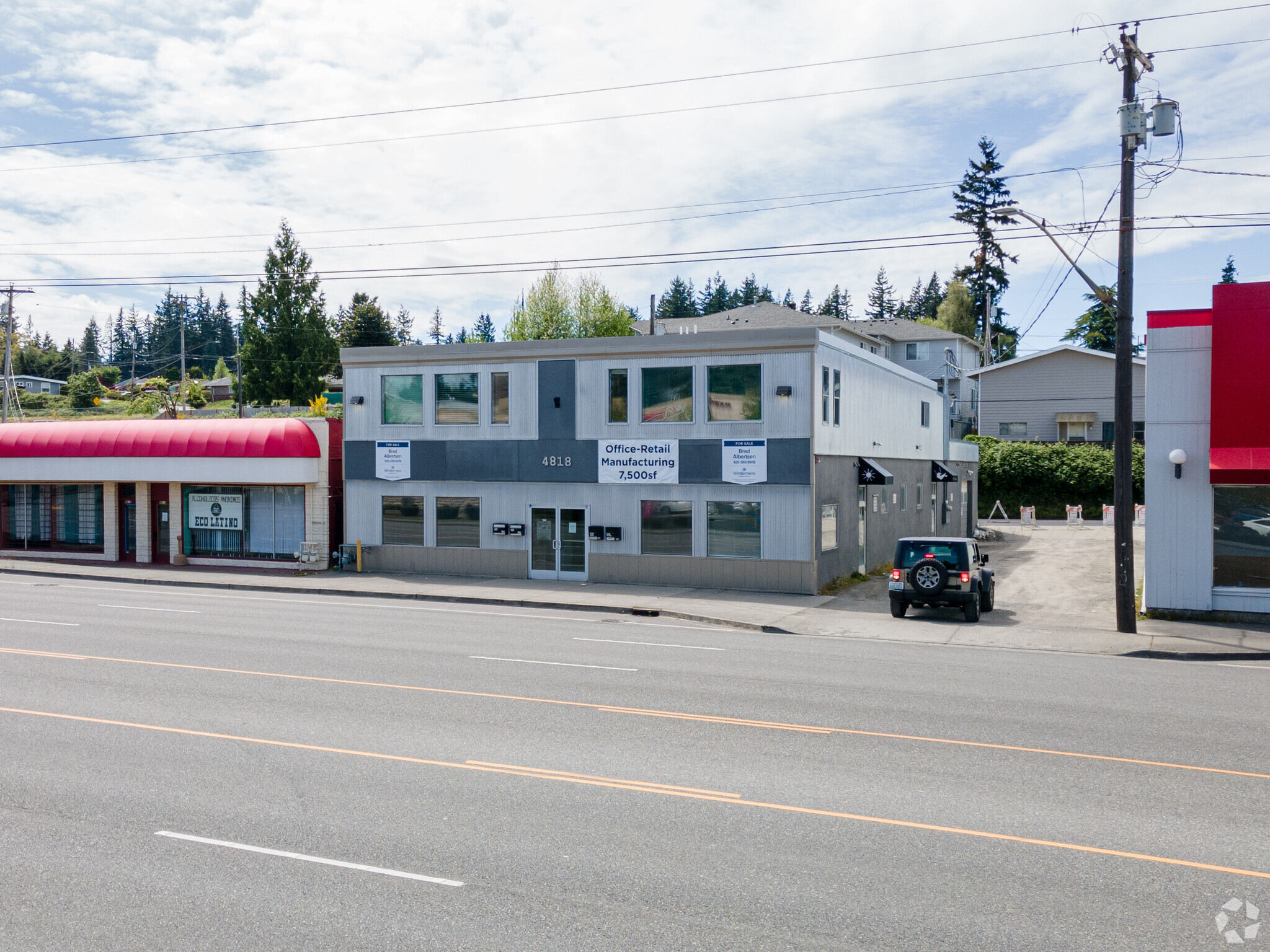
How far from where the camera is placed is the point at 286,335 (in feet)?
239

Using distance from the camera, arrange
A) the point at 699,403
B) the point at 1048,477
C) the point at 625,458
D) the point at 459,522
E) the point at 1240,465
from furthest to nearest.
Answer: the point at 1048,477 < the point at 459,522 < the point at 625,458 < the point at 699,403 < the point at 1240,465

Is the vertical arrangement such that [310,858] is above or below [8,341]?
below

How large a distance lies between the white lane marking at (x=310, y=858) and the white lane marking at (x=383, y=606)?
12.9 meters

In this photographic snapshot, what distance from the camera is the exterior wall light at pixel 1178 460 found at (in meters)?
19.4

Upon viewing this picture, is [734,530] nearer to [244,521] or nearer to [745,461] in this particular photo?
[745,461]

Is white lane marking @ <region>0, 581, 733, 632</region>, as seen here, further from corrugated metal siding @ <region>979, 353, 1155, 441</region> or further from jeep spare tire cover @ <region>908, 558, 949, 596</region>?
corrugated metal siding @ <region>979, 353, 1155, 441</region>

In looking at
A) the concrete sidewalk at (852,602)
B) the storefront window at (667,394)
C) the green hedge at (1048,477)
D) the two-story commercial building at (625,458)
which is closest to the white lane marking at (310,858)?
the concrete sidewalk at (852,602)

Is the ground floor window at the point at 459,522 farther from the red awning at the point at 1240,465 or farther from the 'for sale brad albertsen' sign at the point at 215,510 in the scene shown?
the red awning at the point at 1240,465

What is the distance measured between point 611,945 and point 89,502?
110ft

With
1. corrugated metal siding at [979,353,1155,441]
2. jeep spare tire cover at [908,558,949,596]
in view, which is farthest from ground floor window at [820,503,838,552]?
corrugated metal siding at [979,353,1155,441]

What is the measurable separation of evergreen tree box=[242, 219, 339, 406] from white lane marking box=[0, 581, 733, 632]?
47.0m

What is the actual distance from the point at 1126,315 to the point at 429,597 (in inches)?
651

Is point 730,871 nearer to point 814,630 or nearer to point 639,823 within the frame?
point 639,823

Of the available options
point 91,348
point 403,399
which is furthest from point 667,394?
point 91,348
